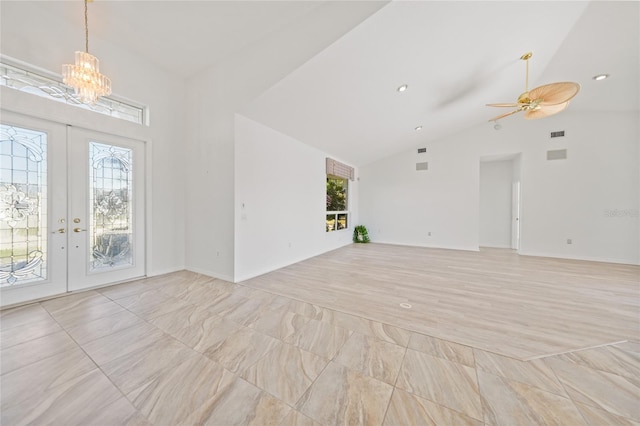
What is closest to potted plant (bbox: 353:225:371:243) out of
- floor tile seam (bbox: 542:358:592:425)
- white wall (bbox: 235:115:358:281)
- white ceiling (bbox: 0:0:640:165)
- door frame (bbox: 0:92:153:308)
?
white wall (bbox: 235:115:358:281)

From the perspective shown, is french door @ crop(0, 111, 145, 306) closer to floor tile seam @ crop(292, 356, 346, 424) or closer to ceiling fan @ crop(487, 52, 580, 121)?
floor tile seam @ crop(292, 356, 346, 424)

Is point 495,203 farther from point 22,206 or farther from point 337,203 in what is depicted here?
point 22,206

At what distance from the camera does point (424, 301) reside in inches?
113

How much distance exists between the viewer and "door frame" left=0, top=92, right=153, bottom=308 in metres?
2.66

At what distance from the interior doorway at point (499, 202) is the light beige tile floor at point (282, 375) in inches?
221

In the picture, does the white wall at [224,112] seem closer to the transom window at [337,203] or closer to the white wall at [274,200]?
the white wall at [274,200]

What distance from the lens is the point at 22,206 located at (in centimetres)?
275

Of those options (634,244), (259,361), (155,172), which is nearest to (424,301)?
(259,361)

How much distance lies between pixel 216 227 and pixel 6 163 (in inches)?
96.2

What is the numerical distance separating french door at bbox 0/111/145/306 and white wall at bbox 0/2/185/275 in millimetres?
175

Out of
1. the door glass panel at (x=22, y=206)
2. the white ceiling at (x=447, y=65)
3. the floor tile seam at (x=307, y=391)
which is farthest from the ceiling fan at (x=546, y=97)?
the door glass panel at (x=22, y=206)

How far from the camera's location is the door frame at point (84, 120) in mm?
2656

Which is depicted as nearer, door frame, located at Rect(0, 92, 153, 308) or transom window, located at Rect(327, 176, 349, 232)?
door frame, located at Rect(0, 92, 153, 308)

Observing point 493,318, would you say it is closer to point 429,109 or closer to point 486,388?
point 486,388
